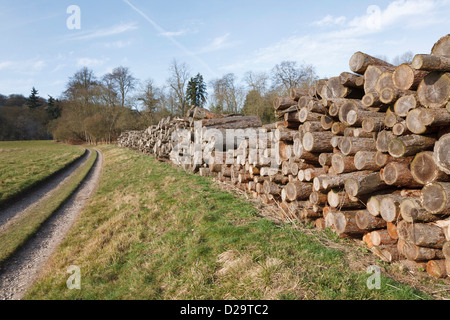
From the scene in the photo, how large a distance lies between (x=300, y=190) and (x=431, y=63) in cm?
297

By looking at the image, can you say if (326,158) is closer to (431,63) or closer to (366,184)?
(366,184)

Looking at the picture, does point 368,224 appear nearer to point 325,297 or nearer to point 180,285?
point 325,297

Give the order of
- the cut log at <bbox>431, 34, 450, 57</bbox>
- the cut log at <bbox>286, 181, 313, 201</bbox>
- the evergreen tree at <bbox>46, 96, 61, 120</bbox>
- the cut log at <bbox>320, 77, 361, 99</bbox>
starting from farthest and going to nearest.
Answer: the evergreen tree at <bbox>46, 96, 61, 120</bbox> < the cut log at <bbox>286, 181, 313, 201</bbox> < the cut log at <bbox>320, 77, 361, 99</bbox> < the cut log at <bbox>431, 34, 450, 57</bbox>

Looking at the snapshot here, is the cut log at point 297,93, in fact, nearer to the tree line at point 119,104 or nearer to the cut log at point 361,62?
the cut log at point 361,62

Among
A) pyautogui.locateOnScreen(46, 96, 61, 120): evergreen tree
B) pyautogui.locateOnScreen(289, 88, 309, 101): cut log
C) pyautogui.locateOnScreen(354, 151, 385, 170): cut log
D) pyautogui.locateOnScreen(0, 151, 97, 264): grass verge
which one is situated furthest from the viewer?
pyautogui.locateOnScreen(46, 96, 61, 120): evergreen tree

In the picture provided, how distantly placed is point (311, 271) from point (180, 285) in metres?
1.76

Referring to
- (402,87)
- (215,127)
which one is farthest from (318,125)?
(215,127)

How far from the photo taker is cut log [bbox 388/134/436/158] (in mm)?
3406

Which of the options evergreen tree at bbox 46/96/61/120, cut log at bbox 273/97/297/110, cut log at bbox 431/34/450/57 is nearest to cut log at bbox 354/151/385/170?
cut log at bbox 431/34/450/57

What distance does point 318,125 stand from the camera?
500 centimetres

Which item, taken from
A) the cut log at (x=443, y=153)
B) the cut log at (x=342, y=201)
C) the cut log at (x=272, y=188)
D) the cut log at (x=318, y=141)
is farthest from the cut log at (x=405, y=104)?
the cut log at (x=272, y=188)

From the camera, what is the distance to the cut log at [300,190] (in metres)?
5.21

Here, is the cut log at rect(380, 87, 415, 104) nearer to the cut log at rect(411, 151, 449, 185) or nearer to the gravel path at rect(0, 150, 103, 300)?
the cut log at rect(411, 151, 449, 185)

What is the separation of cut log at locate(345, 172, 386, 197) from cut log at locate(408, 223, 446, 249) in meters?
0.80
